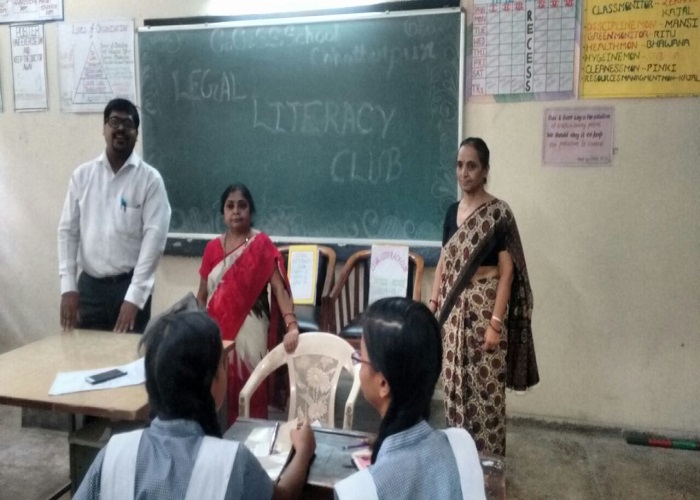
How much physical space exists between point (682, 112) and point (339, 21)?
1.71 m

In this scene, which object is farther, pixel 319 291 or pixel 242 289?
pixel 319 291

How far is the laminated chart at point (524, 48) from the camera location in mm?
2932

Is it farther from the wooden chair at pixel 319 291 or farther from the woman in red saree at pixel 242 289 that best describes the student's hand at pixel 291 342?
the wooden chair at pixel 319 291

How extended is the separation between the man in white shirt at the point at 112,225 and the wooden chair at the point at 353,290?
91 cm

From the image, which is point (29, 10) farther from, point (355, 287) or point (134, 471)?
point (134, 471)

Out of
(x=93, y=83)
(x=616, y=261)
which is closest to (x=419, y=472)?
(x=616, y=261)

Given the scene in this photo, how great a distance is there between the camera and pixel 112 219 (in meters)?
2.62

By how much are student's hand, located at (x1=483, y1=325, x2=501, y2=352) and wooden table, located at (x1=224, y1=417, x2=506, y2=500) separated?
909 mm

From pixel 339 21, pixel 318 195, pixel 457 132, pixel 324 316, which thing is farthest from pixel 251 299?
pixel 339 21

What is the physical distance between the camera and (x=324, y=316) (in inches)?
120

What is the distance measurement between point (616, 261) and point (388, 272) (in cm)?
111

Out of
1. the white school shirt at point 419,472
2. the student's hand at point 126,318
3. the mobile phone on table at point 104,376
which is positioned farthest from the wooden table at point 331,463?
the student's hand at point 126,318

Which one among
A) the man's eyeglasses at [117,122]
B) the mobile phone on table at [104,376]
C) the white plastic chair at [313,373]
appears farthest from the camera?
the man's eyeglasses at [117,122]

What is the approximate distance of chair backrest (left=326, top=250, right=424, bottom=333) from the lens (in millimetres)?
3115
